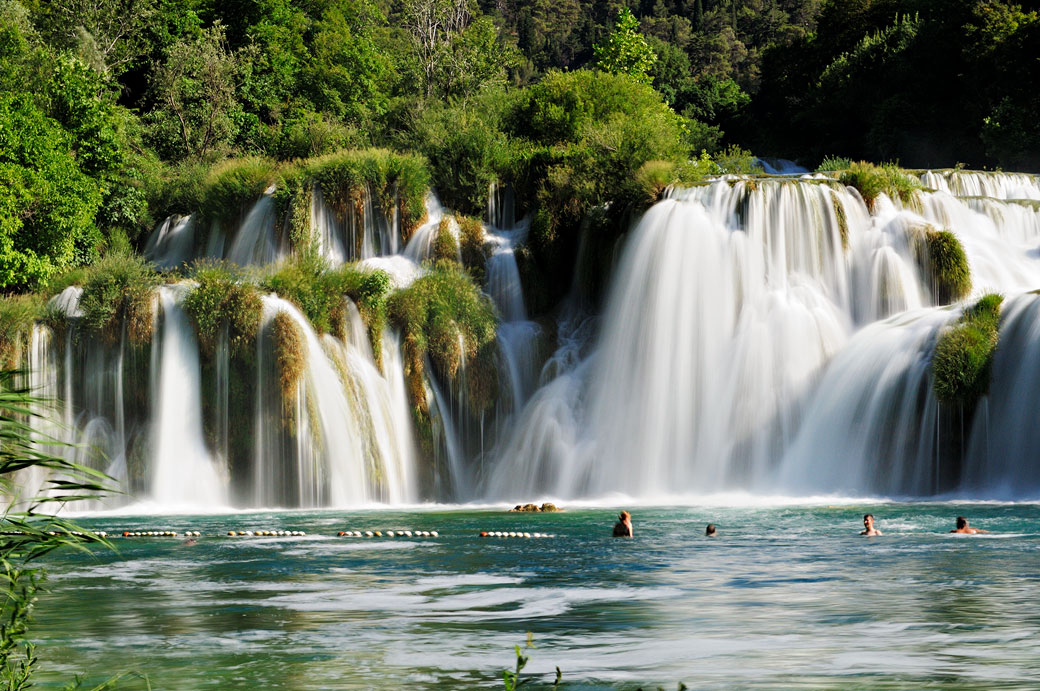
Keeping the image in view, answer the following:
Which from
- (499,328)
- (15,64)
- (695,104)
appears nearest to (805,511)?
(499,328)

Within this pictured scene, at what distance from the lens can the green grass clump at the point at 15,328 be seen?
34094mm

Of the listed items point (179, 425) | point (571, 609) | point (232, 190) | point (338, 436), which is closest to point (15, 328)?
point (179, 425)

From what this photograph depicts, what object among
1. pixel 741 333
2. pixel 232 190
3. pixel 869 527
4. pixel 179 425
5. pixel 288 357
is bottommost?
pixel 869 527

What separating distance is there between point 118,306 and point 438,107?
25.4 metres

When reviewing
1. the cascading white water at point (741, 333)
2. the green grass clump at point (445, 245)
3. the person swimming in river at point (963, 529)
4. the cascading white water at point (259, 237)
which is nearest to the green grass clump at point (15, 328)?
the cascading white water at point (259, 237)

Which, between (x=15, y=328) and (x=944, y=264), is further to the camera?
(x=944, y=264)

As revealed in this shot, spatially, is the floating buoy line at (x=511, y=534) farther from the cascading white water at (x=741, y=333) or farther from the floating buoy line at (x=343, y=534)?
the cascading white water at (x=741, y=333)

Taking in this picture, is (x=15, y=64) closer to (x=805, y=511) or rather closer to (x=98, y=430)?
(x=98, y=430)

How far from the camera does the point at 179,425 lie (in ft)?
112

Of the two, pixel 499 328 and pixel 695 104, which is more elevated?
pixel 695 104

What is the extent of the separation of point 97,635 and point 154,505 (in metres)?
20.4

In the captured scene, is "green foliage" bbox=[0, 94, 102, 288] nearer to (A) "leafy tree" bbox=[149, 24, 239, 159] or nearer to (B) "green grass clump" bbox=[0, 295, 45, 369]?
(B) "green grass clump" bbox=[0, 295, 45, 369]

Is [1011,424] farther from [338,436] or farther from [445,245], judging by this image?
[445,245]

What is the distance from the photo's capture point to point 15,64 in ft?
146
